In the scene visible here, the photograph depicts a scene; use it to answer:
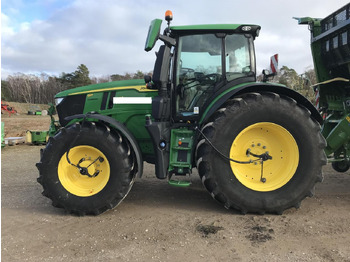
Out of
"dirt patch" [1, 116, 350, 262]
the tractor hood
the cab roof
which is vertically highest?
the cab roof

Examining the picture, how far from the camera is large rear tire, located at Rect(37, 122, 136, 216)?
3574 millimetres

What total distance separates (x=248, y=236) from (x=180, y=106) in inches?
75.4

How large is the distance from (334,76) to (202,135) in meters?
2.89

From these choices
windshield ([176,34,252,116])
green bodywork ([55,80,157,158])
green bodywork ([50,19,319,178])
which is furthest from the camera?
green bodywork ([55,80,157,158])

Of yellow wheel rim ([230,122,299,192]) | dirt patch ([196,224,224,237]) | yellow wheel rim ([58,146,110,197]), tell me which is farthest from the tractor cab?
dirt patch ([196,224,224,237])

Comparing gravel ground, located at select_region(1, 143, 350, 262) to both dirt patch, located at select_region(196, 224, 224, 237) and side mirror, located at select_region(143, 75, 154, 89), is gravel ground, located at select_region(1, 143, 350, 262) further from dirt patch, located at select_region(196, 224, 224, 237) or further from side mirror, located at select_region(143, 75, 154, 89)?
side mirror, located at select_region(143, 75, 154, 89)

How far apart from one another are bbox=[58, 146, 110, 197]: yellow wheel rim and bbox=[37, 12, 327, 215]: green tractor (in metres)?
0.01

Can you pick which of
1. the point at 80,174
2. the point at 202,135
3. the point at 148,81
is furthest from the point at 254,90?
the point at 80,174

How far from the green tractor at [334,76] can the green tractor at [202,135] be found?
0.59 m

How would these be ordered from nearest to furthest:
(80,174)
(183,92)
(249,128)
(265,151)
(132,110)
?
(249,128), (265,151), (80,174), (183,92), (132,110)

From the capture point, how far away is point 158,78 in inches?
143

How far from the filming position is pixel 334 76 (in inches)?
187

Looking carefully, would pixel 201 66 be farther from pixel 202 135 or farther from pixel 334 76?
pixel 334 76

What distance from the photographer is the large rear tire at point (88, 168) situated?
3574 millimetres
